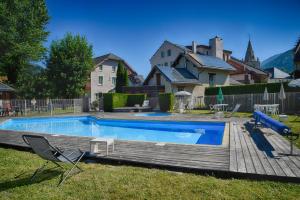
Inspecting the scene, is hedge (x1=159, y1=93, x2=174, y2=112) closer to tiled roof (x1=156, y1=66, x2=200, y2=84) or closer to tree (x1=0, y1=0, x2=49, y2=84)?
tiled roof (x1=156, y1=66, x2=200, y2=84)

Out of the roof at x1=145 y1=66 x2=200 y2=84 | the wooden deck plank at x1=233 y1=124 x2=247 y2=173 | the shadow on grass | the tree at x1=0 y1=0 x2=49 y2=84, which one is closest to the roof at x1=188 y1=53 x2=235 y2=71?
the roof at x1=145 y1=66 x2=200 y2=84

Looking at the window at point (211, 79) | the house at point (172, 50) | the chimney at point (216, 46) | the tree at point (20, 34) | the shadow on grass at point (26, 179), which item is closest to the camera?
the shadow on grass at point (26, 179)

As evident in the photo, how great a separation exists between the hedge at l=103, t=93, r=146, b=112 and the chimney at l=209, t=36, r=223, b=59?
927 inches

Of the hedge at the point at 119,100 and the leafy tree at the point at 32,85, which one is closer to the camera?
the hedge at the point at 119,100

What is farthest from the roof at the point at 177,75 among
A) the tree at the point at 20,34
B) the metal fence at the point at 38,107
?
the tree at the point at 20,34

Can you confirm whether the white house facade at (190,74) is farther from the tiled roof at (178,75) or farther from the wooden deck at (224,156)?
the wooden deck at (224,156)

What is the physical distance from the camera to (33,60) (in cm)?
3241

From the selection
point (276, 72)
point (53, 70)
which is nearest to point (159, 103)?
point (53, 70)

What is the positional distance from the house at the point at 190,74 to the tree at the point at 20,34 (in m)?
16.5

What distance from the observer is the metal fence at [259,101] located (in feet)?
59.8

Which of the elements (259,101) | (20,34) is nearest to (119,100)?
(259,101)

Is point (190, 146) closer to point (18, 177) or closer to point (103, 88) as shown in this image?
point (18, 177)

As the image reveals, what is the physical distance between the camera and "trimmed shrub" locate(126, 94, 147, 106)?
26094 mm

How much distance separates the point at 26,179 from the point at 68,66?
93.1 ft
